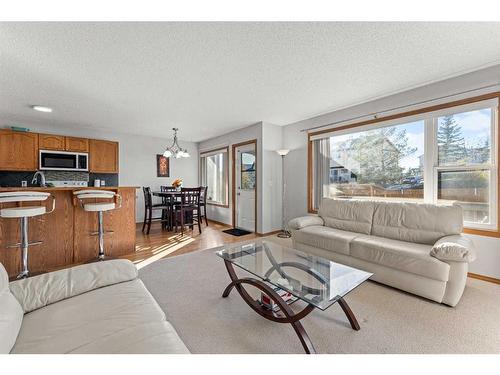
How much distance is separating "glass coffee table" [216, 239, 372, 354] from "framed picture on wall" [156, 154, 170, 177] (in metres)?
4.54

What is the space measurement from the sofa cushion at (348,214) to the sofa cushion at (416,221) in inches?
3.5

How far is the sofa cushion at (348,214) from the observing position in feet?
9.53

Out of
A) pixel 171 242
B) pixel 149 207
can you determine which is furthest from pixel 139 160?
pixel 171 242

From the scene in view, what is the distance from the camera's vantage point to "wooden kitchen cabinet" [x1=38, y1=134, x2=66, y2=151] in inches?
168

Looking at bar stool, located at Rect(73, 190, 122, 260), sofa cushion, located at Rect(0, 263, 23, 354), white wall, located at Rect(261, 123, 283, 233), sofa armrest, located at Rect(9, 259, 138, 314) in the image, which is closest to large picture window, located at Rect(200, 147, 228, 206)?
white wall, located at Rect(261, 123, 283, 233)

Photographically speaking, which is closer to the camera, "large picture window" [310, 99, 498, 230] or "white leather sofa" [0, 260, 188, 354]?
"white leather sofa" [0, 260, 188, 354]

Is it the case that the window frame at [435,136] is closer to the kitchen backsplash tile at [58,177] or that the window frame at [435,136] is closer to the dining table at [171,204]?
the dining table at [171,204]

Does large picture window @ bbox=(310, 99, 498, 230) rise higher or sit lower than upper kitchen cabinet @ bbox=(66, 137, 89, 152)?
lower

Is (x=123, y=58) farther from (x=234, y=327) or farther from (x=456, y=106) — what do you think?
(x=456, y=106)

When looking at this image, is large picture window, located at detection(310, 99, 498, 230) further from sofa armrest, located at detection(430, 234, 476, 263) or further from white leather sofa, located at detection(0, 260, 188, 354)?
white leather sofa, located at detection(0, 260, 188, 354)

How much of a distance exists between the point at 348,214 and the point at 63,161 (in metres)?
5.51

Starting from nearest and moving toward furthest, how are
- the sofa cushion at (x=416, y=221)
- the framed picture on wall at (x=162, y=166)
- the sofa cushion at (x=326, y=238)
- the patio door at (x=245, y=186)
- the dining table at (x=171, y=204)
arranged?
1. the sofa cushion at (x=416, y=221)
2. the sofa cushion at (x=326, y=238)
3. the dining table at (x=171, y=204)
4. the patio door at (x=245, y=186)
5. the framed picture on wall at (x=162, y=166)

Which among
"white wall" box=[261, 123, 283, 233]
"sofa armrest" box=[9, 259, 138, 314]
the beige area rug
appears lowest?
the beige area rug

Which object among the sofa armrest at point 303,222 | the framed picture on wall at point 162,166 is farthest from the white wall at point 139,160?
the sofa armrest at point 303,222
